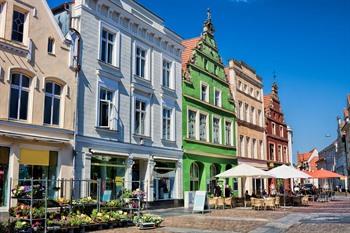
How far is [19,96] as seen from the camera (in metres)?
16.7

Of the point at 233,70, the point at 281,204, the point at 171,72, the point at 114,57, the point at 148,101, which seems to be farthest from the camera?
the point at 233,70

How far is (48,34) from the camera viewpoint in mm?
18297

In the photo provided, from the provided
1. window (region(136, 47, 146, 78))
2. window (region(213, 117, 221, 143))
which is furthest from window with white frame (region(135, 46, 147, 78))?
window (region(213, 117, 221, 143))

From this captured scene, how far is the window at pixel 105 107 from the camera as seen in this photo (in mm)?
21319

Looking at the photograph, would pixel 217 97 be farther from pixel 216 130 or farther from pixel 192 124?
pixel 192 124

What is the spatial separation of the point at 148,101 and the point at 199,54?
330 inches

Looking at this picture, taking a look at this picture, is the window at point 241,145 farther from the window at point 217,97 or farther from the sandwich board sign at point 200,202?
the sandwich board sign at point 200,202

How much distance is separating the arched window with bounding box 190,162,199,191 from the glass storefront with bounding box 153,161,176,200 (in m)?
2.58

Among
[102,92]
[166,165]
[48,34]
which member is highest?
[48,34]

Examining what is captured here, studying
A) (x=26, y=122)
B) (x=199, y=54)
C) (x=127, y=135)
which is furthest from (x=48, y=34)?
(x=199, y=54)

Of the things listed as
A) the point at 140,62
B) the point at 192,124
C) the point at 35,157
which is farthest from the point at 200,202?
the point at 35,157

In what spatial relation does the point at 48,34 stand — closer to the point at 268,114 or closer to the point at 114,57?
the point at 114,57

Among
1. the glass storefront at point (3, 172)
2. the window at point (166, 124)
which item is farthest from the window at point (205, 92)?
the glass storefront at point (3, 172)

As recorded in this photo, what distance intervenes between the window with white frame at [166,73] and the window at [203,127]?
4.68 metres
